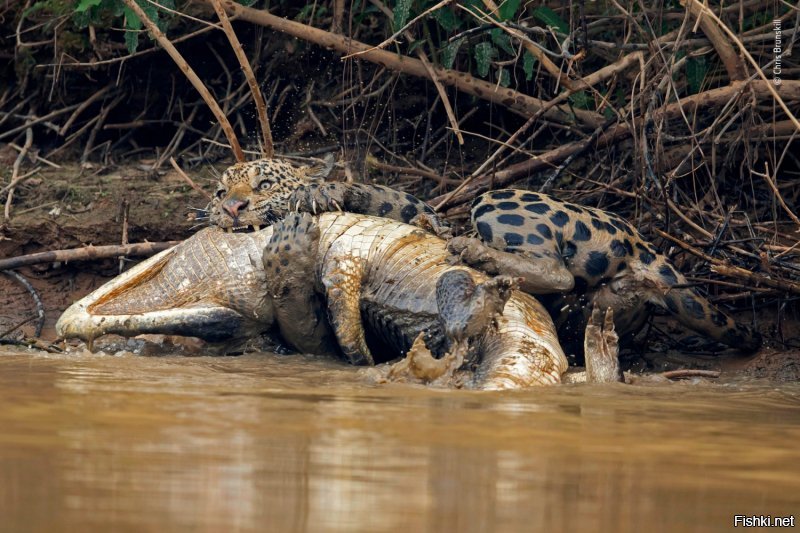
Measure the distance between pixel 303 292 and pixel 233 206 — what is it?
759 mm

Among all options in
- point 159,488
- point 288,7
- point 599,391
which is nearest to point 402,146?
point 288,7

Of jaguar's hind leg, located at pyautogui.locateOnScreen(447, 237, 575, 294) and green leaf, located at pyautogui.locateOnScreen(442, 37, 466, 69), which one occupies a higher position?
green leaf, located at pyautogui.locateOnScreen(442, 37, 466, 69)

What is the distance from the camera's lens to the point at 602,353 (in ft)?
14.3

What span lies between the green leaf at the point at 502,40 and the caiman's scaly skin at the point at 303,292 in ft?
4.69

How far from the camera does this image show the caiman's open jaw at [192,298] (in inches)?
202

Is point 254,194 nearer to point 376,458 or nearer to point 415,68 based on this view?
point 415,68

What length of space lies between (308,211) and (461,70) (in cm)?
197

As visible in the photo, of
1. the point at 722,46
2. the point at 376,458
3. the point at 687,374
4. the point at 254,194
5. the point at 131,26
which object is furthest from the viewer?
the point at 131,26

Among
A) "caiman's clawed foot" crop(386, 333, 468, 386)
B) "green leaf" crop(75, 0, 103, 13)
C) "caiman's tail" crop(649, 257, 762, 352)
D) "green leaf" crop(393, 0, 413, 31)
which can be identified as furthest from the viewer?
"green leaf" crop(75, 0, 103, 13)

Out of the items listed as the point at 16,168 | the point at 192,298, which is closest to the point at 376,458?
the point at 192,298

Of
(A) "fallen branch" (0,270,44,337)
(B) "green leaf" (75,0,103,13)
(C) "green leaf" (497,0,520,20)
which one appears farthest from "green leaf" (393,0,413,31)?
(A) "fallen branch" (0,270,44,337)

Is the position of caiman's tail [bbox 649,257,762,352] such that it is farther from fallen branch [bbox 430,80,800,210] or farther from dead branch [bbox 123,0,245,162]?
dead branch [bbox 123,0,245,162]

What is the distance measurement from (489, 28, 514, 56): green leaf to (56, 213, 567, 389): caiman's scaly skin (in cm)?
143

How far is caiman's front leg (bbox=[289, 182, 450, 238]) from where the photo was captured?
5.42 metres
